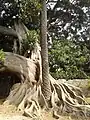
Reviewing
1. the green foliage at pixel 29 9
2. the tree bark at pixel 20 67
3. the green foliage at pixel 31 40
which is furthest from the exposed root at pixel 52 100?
the green foliage at pixel 29 9

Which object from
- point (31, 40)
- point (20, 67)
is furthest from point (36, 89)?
point (31, 40)

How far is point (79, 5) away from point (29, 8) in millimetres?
6235

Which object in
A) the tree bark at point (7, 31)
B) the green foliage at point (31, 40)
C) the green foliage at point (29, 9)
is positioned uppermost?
the green foliage at point (29, 9)

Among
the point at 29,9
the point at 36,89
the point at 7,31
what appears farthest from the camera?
the point at 7,31

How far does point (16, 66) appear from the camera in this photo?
13.6 m

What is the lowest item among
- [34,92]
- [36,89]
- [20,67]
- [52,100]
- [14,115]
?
[14,115]

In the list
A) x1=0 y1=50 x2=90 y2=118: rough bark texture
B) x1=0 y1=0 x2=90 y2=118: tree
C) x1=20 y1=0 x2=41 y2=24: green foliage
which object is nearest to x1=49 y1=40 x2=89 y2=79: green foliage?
x1=0 y1=0 x2=90 y2=118: tree

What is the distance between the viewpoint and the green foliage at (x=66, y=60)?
1645cm

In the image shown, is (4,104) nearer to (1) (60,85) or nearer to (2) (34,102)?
(2) (34,102)

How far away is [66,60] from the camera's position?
16703 mm

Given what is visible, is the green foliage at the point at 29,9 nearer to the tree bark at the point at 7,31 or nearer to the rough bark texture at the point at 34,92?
the tree bark at the point at 7,31

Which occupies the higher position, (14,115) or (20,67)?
(20,67)

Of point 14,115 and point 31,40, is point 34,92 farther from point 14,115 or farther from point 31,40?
point 31,40

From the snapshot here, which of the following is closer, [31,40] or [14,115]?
[14,115]
